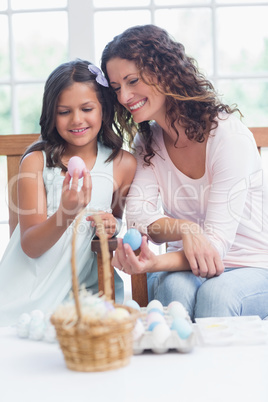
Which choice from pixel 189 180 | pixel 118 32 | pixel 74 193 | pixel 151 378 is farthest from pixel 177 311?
pixel 118 32

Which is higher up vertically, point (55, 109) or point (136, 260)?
point (55, 109)

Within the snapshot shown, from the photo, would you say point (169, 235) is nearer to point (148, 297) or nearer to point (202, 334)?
point (148, 297)

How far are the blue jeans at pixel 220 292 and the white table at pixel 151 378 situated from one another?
393 mm

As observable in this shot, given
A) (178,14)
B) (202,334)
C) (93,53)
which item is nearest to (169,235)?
(202,334)

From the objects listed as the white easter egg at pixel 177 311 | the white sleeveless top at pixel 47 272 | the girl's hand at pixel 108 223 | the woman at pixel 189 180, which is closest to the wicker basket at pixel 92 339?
the white easter egg at pixel 177 311

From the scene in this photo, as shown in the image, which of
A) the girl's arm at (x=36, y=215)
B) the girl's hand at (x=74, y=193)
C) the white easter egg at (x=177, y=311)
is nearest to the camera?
the white easter egg at (x=177, y=311)

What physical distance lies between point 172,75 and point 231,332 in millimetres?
961

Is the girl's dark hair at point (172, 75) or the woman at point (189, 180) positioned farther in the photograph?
the girl's dark hair at point (172, 75)

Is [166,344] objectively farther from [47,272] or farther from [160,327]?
[47,272]

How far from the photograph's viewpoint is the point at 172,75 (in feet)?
6.03

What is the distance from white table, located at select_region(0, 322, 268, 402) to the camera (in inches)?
36.8

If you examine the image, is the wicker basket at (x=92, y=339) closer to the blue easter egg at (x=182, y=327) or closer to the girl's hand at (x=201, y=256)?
the blue easter egg at (x=182, y=327)

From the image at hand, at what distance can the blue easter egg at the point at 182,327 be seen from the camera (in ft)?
3.75

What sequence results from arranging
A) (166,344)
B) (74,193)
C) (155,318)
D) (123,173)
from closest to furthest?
1. (166,344)
2. (155,318)
3. (74,193)
4. (123,173)
